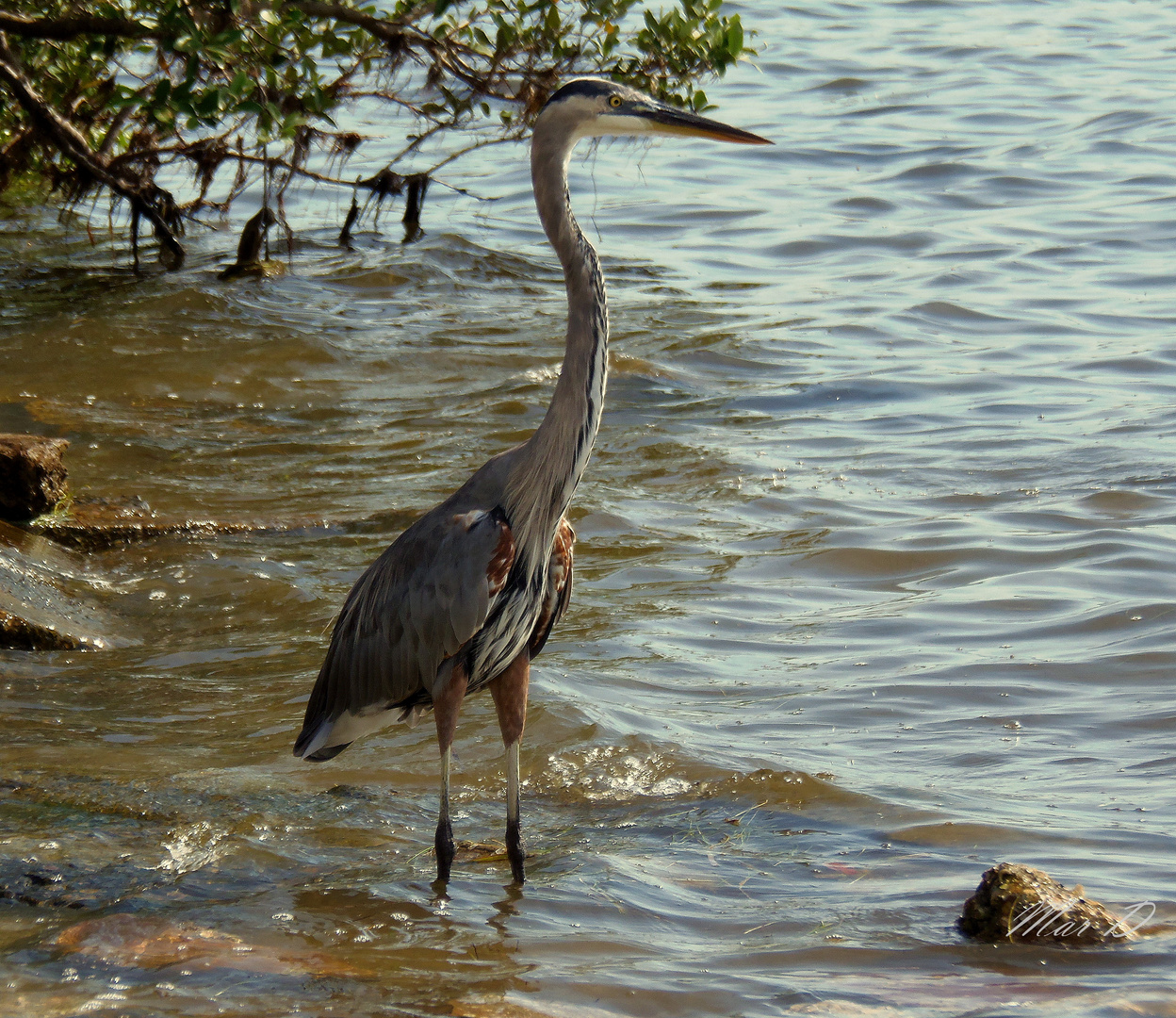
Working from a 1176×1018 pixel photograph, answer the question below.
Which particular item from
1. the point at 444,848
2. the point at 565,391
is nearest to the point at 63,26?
the point at 565,391

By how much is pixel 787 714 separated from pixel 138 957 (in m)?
2.86

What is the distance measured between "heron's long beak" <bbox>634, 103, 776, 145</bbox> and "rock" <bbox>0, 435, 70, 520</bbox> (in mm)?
3521

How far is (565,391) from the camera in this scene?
4.36 meters

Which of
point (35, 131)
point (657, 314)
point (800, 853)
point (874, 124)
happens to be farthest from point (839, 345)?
point (874, 124)

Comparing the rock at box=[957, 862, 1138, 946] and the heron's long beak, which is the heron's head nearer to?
the heron's long beak

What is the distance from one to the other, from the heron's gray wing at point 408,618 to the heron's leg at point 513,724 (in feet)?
0.77

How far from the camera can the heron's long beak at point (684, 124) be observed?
171 inches

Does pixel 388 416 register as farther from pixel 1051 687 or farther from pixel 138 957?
pixel 138 957

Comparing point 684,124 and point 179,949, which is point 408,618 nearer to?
point 179,949

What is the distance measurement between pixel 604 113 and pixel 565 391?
0.87m

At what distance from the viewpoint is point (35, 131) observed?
9.83 meters

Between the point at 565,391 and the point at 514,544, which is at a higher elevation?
the point at 565,391

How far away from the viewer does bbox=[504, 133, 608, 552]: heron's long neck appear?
430 cm

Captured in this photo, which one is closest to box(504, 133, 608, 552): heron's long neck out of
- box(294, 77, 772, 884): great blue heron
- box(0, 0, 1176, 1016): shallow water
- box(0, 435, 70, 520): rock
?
box(294, 77, 772, 884): great blue heron
